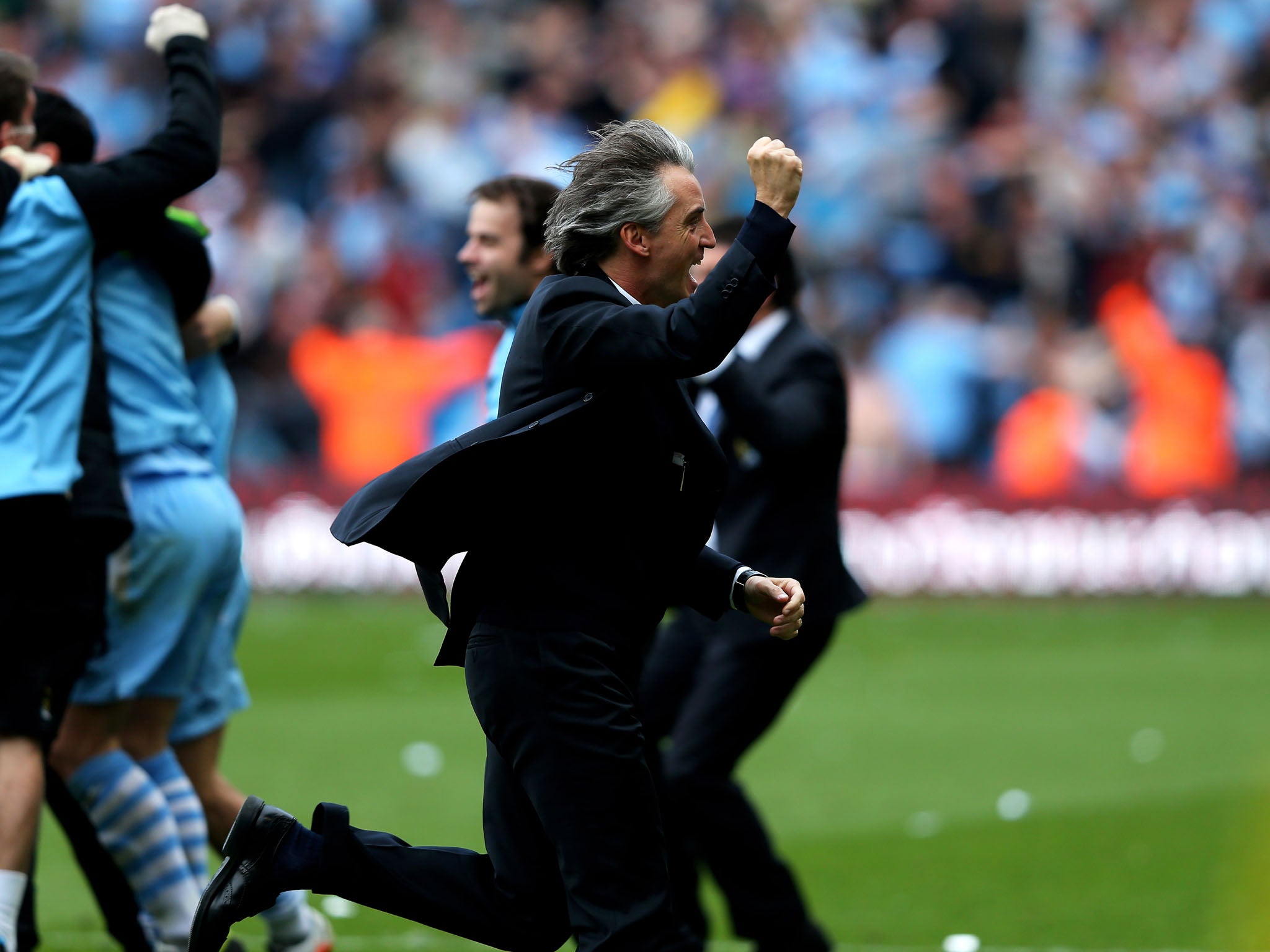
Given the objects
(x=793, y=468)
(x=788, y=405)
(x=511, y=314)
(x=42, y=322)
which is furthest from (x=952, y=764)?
(x=42, y=322)

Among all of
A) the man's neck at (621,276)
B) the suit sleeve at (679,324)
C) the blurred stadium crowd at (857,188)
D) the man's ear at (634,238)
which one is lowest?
the suit sleeve at (679,324)

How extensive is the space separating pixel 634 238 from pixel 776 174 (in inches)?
14.6

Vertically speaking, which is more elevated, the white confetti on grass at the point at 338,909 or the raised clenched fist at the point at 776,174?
the raised clenched fist at the point at 776,174

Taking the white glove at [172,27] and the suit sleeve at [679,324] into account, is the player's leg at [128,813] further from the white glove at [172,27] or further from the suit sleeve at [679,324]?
the suit sleeve at [679,324]

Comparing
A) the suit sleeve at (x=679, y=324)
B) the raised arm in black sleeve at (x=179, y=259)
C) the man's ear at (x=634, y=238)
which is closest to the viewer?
the suit sleeve at (x=679, y=324)

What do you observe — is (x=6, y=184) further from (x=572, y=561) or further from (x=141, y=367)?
(x=572, y=561)

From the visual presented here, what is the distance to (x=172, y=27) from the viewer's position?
5438 mm

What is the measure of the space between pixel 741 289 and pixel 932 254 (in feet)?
48.8

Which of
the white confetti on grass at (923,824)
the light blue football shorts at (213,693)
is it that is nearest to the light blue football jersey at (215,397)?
the light blue football shorts at (213,693)

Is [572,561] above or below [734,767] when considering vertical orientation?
below

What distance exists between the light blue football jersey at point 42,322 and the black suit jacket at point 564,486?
118 cm

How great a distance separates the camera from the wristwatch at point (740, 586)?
174 inches

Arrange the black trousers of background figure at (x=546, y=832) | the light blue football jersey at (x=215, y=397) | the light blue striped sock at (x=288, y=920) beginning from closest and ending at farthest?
the black trousers of background figure at (x=546, y=832) < the light blue striped sock at (x=288, y=920) < the light blue football jersey at (x=215, y=397)

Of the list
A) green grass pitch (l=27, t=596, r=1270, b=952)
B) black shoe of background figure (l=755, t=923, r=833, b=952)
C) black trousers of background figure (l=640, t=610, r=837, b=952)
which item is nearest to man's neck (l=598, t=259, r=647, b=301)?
black trousers of background figure (l=640, t=610, r=837, b=952)
